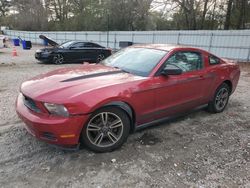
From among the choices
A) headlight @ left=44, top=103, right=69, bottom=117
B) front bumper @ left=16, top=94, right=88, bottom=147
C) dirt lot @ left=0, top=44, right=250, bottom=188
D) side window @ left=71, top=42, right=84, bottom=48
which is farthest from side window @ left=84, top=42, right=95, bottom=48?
headlight @ left=44, top=103, right=69, bottom=117

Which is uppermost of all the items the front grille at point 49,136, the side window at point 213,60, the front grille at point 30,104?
the side window at point 213,60

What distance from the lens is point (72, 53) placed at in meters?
12.8

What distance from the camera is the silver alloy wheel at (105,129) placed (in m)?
3.10

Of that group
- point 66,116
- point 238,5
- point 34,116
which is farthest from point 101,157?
point 238,5

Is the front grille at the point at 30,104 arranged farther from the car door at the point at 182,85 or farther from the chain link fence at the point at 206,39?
the chain link fence at the point at 206,39

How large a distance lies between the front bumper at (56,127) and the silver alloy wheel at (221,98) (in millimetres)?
3202

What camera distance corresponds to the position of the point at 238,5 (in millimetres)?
20188

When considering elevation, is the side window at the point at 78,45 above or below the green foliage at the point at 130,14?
below

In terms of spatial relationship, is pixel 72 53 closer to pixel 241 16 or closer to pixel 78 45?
pixel 78 45

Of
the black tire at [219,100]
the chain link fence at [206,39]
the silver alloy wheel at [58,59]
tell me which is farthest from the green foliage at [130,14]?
the black tire at [219,100]

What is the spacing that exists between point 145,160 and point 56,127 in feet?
4.14

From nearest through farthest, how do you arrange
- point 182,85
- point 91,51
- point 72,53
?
point 182,85, point 72,53, point 91,51

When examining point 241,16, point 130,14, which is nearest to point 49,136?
point 241,16

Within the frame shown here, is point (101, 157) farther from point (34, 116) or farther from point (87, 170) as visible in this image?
point (34, 116)
